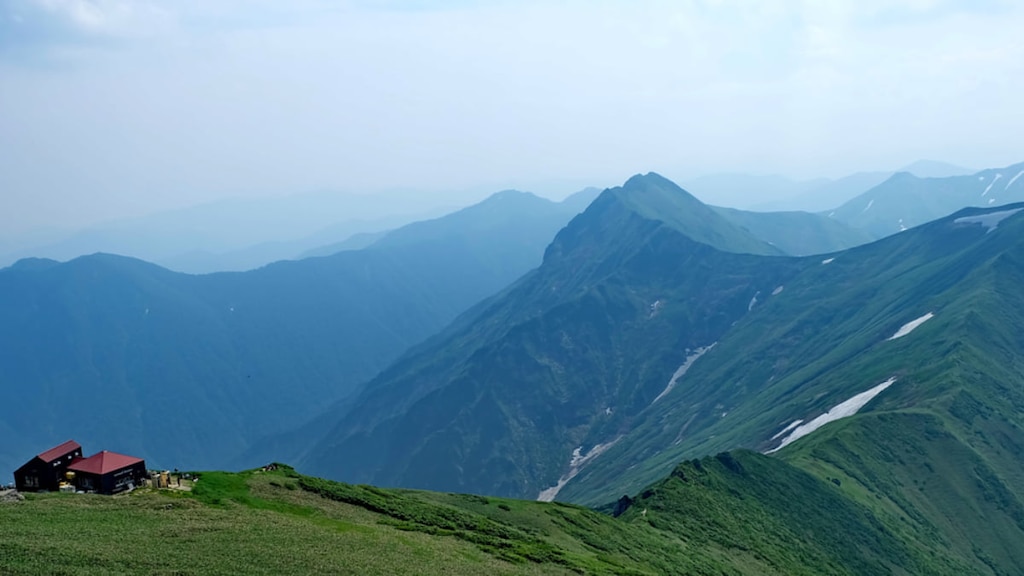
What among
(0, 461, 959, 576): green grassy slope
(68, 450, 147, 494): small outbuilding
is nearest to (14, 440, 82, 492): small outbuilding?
(68, 450, 147, 494): small outbuilding

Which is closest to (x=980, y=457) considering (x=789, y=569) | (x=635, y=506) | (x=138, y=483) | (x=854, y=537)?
(x=854, y=537)

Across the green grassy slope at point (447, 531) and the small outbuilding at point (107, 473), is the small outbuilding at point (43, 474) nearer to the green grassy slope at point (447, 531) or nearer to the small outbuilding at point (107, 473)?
the small outbuilding at point (107, 473)

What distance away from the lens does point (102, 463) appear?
73000 millimetres

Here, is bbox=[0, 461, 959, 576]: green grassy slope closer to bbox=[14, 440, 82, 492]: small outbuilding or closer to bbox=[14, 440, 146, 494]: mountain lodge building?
bbox=[14, 440, 146, 494]: mountain lodge building

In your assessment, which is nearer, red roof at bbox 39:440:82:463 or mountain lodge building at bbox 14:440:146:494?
A: mountain lodge building at bbox 14:440:146:494

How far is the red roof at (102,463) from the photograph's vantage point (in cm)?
7244

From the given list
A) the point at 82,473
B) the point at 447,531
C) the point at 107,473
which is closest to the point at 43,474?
the point at 82,473

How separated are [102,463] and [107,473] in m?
1.49

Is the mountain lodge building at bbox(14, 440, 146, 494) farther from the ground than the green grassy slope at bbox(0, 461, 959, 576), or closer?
farther from the ground

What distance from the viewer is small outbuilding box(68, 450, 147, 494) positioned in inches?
2837

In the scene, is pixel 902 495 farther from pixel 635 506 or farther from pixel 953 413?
pixel 635 506

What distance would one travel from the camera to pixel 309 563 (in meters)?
58.2

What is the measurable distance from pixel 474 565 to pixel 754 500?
79.1 meters

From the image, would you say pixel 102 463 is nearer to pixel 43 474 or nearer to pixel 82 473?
pixel 82 473
